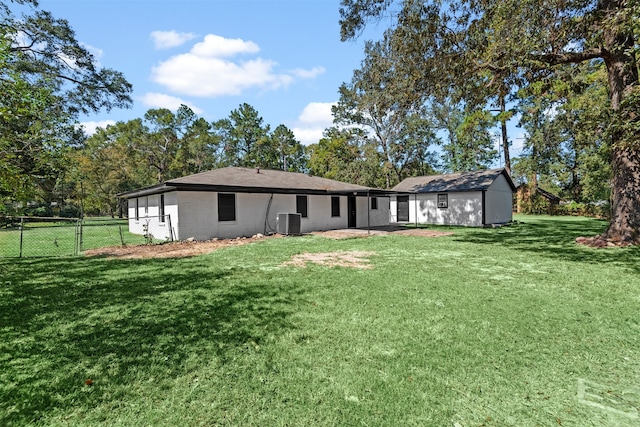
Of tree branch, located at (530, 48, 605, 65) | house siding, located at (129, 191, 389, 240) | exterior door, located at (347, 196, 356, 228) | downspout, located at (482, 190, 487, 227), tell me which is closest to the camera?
tree branch, located at (530, 48, 605, 65)

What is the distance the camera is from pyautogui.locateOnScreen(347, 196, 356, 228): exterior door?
62.3 feet

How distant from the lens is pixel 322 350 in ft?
10.5

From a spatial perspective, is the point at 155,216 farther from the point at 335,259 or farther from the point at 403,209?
the point at 403,209

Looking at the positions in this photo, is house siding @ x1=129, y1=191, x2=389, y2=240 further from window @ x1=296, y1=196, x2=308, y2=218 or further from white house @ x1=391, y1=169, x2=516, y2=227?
white house @ x1=391, y1=169, x2=516, y2=227

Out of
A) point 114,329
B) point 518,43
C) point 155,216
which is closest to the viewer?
point 114,329

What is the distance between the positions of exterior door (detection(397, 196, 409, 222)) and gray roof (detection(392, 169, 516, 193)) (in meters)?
0.81

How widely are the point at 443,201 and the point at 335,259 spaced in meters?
15.9

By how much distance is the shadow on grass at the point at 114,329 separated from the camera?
2574 millimetres

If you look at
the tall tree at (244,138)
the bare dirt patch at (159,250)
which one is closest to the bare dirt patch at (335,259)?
the bare dirt patch at (159,250)

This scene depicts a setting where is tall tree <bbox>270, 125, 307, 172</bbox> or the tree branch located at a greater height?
tall tree <bbox>270, 125, 307, 172</bbox>

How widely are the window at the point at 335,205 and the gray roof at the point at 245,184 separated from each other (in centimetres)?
73

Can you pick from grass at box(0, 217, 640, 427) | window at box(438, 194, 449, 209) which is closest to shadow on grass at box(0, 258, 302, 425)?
grass at box(0, 217, 640, 427)

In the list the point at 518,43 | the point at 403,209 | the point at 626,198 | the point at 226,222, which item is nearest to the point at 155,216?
the point at 226,222

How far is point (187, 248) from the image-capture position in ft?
35.3
